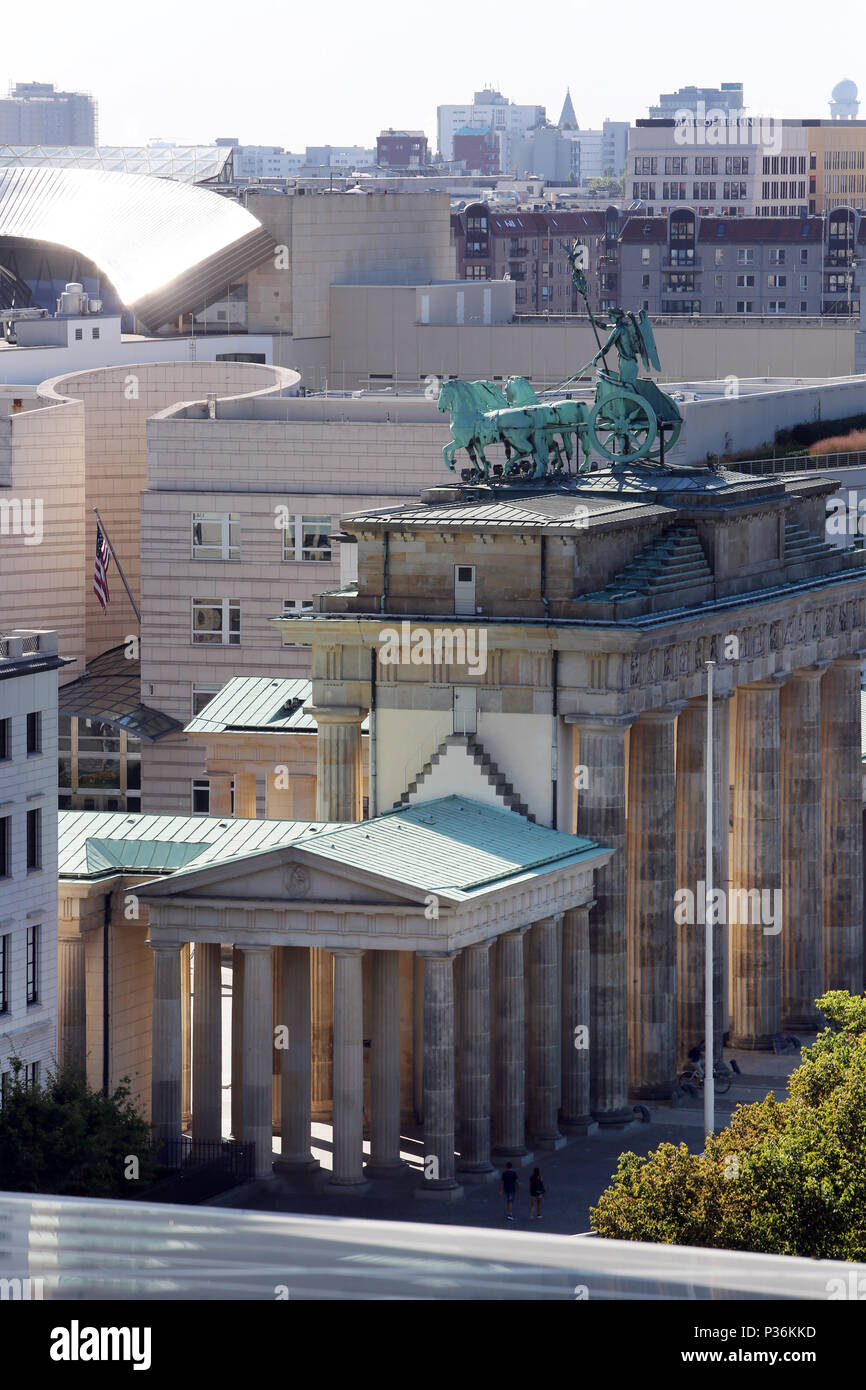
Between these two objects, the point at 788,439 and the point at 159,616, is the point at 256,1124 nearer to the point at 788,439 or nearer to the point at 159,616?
the point at 159,616

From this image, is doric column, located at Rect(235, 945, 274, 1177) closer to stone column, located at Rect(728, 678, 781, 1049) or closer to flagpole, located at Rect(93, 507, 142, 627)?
stone column, located at Rect(728, 678, 781, 1049)

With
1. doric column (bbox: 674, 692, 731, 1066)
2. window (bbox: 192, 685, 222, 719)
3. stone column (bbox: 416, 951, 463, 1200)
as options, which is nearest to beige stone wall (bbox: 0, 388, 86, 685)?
window (bbox: 192, 685, 222, 719)

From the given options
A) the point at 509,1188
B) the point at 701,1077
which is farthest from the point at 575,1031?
the point at 509,1188

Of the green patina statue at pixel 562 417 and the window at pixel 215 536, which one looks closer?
the green patina statue at pixel 562 417

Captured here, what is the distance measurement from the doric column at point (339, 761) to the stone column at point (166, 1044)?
1190 cm

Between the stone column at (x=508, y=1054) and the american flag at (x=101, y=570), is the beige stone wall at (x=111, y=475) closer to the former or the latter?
the american flag at (x=101, y=570)

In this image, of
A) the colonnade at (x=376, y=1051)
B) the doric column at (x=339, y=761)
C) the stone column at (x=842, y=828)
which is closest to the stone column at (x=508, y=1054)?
the colonnade at (x=376, y=1051)

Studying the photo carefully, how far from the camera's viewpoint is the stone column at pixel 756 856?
9750 centimetres

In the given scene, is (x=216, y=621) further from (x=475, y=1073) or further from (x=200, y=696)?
(x=475, y=1073)

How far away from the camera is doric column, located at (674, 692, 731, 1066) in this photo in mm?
93562

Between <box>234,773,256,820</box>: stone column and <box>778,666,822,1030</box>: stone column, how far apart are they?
54.7ft
